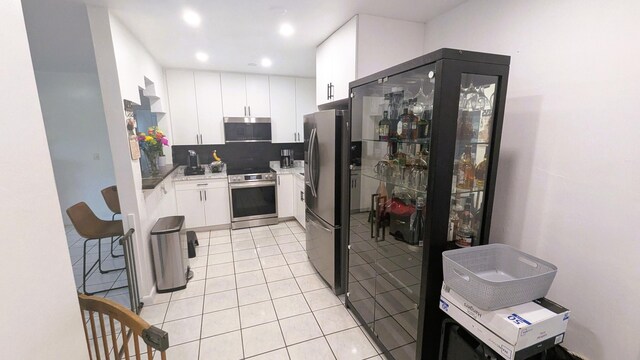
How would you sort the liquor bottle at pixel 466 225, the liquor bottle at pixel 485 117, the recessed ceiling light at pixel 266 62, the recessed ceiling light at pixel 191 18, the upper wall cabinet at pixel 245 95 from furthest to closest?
the upper wall cabinet at pixel 245 95
the recessed ceiling light at pixel 266 62
the recessed ceiling light at pixel 191 18
the liquor bottle at pixel 466 225
the liquor bottle at pixel 485 117

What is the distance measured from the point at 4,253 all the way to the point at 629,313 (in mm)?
2258

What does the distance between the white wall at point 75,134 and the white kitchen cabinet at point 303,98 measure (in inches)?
122

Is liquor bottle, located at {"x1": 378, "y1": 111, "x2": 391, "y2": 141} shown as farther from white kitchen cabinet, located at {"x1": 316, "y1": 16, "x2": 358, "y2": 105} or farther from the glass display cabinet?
white kitchen cabinet, located at {"x1": 316, "y1": 16, "x2": 358, "y2": 105}

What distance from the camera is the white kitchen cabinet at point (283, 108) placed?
4.46 meters

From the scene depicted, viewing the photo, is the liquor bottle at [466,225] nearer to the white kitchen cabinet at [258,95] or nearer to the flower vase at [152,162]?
the flower vase at [152,162]

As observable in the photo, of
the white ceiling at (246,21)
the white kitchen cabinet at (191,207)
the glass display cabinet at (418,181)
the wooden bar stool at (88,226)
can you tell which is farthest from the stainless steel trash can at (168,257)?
the white ceiling at (246,21)

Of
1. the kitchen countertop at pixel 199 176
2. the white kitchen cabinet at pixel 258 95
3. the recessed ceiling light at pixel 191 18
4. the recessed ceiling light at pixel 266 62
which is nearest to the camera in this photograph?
the recessed ceiling light at pixel 191 18

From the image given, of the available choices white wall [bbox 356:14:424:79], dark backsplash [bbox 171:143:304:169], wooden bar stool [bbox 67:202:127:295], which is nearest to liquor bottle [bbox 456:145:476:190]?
white wall [bbox 356:14:424:79]

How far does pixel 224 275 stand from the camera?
2.94 m

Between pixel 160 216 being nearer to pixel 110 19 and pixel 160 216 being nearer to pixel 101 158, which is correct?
pixel 110 19

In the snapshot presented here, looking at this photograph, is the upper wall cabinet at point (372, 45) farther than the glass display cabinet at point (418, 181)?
Yes

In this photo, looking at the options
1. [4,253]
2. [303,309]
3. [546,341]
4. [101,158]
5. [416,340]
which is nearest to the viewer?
[4,253]

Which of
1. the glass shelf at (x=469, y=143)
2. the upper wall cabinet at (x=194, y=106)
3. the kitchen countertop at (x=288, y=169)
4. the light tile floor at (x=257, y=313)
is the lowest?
the light tile floor at (x=257, y=313)

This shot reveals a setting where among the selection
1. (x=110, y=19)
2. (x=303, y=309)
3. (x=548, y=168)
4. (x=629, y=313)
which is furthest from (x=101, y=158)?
(x=629, y=313)
